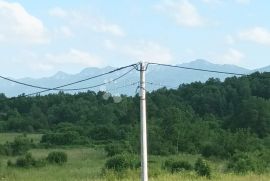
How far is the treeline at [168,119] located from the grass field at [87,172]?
7.52 feet

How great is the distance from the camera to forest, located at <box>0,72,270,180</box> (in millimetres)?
38500

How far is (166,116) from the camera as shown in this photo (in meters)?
42.4

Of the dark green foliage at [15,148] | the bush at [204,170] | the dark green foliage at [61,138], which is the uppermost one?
the dark green foliage at [61,138]

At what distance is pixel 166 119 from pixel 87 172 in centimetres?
1975

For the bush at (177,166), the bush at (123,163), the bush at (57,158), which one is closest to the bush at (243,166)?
the bush at (177,166)

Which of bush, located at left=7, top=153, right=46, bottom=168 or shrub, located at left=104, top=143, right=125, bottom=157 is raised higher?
shrub, located at left=104, top=143, right=125, bottom=157

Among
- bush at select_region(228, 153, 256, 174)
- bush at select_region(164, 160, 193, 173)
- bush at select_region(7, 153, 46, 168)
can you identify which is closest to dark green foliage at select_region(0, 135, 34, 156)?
bush at select_region(7, 153, 46, 168)

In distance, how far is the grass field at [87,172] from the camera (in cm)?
1672

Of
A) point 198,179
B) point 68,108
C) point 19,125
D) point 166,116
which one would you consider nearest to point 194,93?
point 166,116

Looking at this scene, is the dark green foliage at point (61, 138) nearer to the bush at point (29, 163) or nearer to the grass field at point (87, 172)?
the grass field at point (87, 172)

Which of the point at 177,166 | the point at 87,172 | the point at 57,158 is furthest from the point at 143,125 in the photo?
the point at 57,158

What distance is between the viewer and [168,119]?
42375 mm

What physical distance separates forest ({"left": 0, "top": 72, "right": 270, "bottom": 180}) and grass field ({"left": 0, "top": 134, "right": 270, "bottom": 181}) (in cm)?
179

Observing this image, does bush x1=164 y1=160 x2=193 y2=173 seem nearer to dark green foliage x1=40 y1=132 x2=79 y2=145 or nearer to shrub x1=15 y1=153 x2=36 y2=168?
shrub x1=15 y1=153 x2=36 y2=168
